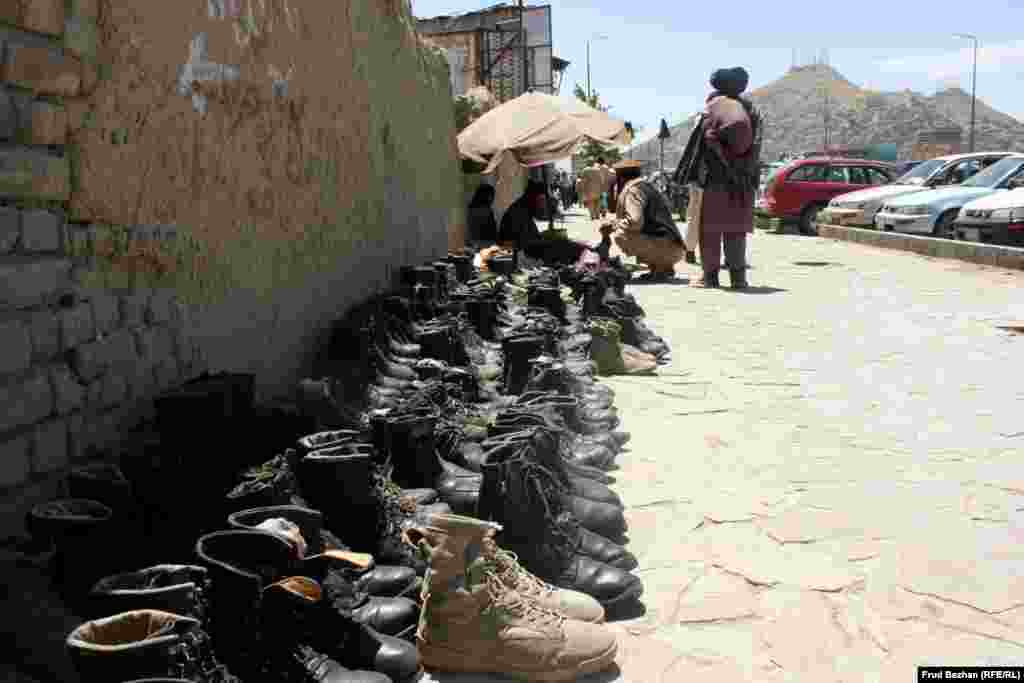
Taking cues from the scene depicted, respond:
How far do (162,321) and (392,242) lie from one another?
4.33m

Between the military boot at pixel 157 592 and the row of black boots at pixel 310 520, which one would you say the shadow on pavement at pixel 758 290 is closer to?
the row of black boots at pixel 310 520

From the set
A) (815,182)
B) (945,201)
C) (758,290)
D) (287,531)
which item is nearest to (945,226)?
(945,201)

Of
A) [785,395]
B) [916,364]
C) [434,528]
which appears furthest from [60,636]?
[916,364]

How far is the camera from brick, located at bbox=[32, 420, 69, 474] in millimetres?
2840

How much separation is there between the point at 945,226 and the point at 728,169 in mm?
7452

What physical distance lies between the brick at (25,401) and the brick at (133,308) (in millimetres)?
479

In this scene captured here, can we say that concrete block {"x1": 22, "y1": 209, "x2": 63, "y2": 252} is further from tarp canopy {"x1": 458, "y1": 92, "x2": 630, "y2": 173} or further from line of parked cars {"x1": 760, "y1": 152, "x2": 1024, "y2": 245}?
line of parked cars {"x1": 760, "y1": 152, "x2": 1024, "y2": 245}

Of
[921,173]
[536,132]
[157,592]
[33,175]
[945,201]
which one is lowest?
[157,592]

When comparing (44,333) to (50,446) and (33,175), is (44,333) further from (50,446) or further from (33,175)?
(33,175)

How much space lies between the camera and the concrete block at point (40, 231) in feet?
9.32

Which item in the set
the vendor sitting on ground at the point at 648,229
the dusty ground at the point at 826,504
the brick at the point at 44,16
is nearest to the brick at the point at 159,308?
the brick at the point at 44,16

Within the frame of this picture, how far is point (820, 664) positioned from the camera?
256cm

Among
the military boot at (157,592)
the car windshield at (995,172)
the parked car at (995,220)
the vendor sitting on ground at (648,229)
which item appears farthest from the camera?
the car windshield at (995,172)

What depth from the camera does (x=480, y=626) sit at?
2482 millimetres
